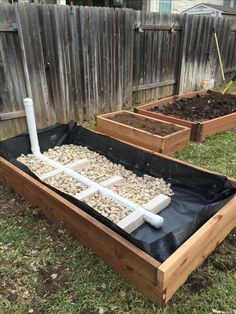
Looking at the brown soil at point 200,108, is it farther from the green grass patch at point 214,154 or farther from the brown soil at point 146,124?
the brown soil at point 146,124

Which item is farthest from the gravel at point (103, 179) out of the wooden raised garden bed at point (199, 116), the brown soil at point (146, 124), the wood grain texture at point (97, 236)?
the wooden raised garden bed at point (199, 116)

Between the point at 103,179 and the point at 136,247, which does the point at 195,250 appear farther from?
the point at 103,179

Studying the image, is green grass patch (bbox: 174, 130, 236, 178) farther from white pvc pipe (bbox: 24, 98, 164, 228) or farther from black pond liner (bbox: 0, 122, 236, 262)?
white pvc pipe (bbox: 24, 98, 164, 228)

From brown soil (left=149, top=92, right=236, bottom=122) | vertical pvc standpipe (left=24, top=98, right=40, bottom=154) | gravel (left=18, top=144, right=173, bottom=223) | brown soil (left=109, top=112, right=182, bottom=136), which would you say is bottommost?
brown soil (left=149, top=92, right=236, bottom=122)

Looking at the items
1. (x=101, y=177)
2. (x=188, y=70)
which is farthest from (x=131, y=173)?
(x=188, y=70)

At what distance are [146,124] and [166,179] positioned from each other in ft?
4.79

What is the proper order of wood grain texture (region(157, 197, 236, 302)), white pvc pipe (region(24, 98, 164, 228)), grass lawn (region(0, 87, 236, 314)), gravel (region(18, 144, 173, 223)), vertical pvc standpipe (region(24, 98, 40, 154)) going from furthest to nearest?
1. vertical pvc standpipe (region(24, 98, 40, 154))
2. gravel (region(18, 144, 173, 223))
3. white pvc pipe (region(24, 98, 164, 228))
4. grass lawn (region(0, 87, 236, 314))
5. wood grain texture (region(157, 197, 236, 302))

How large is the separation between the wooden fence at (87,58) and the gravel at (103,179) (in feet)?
3.76

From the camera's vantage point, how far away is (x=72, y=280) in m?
1.88

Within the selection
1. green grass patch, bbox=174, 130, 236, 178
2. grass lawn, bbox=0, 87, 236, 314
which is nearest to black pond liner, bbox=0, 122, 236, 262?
grass lawn, bbox=0, 87, 236, 314

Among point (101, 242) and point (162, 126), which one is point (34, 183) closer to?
point (101, 242)

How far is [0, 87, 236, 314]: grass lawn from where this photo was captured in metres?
1.71

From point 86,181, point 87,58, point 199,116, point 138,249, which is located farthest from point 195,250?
point 87,58

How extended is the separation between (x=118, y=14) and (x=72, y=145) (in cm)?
263
